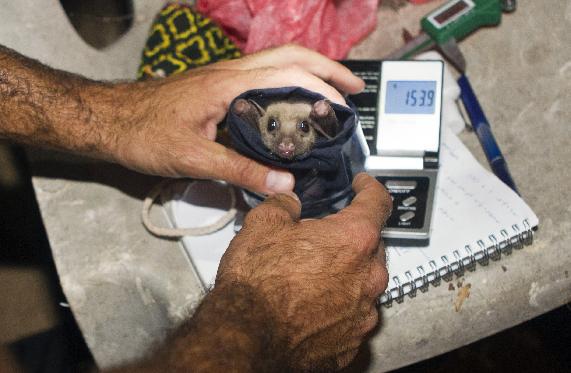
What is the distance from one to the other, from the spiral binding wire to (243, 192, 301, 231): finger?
18 centimetres

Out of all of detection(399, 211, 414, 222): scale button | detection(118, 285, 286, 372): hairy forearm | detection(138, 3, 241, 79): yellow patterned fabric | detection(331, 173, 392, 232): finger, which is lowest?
detection(399, 211, 414, 222): scale button

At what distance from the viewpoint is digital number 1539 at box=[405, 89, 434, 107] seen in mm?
853

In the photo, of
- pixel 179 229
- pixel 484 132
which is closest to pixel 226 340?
pixel 179 229

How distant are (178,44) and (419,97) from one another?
1.30 ft

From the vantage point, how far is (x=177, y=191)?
3.18ft

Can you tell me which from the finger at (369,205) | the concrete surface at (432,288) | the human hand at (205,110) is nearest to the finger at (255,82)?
the human hand at (205,110)

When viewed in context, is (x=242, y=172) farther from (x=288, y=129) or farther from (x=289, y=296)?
(x=289, y=296)

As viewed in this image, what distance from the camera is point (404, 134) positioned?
83 centimetres

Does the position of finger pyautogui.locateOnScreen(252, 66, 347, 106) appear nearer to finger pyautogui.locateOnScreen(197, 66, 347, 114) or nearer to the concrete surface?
finger pyautogui.locateOnScreen(197, 66, 347, 114)

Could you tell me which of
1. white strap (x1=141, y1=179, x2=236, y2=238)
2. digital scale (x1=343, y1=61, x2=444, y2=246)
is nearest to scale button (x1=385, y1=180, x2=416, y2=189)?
digital scale (x1=343, y1=61, x2=444, y2=246)

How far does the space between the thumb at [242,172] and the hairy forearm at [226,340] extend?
16 cm

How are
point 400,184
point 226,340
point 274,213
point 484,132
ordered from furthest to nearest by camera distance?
point 484,132
point 400,184
point 274,213
point 226,340

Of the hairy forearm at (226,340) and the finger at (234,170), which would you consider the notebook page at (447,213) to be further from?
the hairy forearm at (226,340)

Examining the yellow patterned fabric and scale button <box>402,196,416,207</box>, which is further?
the yellow patterned fabric
